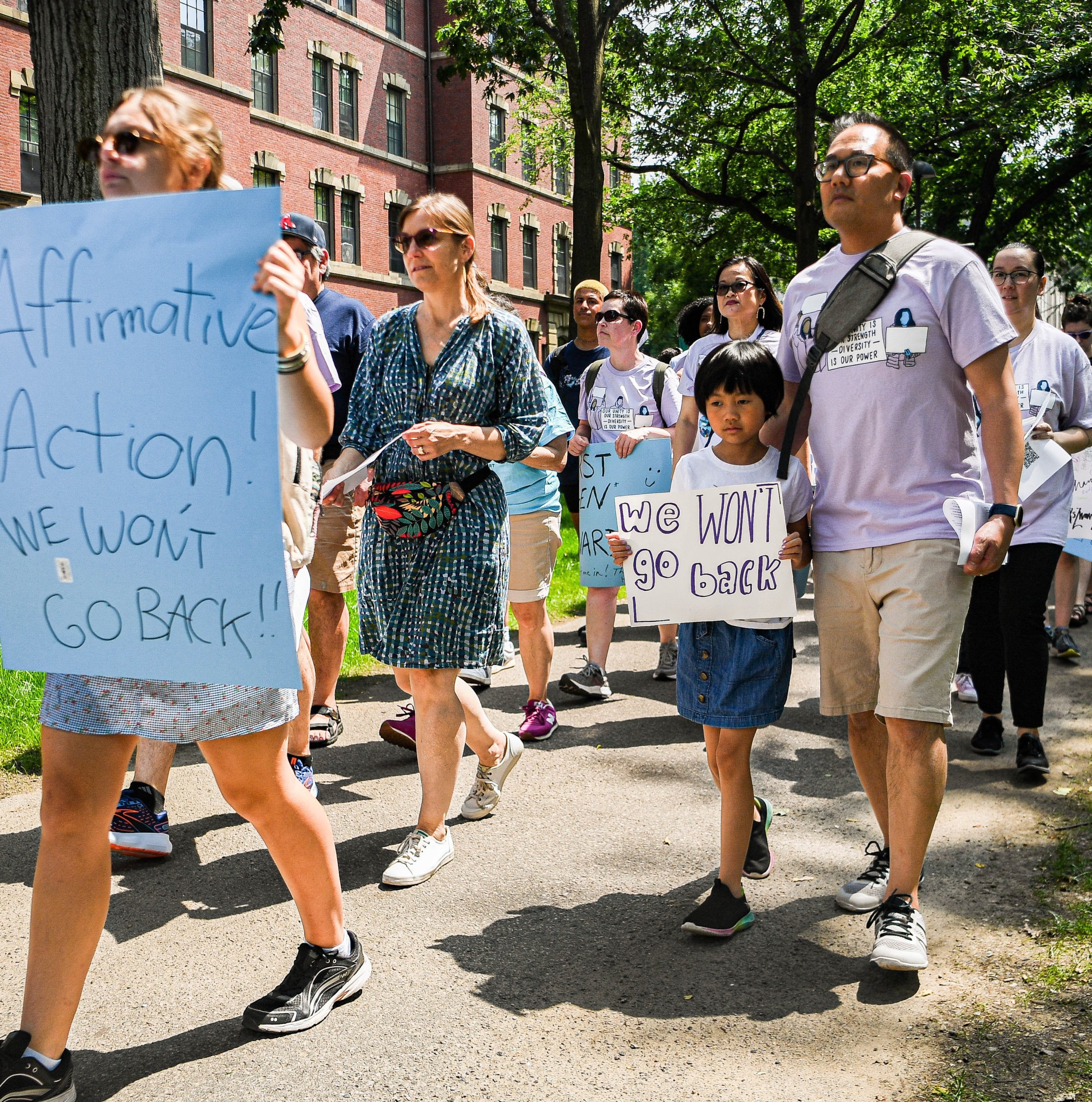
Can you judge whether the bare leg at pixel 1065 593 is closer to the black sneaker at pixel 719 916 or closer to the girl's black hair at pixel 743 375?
the girl's black hair at pixel 743 375

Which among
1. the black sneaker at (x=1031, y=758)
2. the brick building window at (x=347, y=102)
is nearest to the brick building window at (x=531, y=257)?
the brick building window at (x=347, y=102)

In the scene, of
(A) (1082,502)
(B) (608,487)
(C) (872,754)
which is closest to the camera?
(C) (872,754)

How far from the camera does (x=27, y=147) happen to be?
23031 mm

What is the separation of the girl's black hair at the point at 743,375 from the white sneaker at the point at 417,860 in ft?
5.58

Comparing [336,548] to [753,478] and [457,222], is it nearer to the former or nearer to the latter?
[457,222]

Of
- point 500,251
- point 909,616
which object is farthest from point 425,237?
point 500,251

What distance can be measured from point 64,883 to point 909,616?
2.24 meters

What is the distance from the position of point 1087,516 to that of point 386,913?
456 cm

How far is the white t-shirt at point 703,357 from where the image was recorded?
5.59 metres

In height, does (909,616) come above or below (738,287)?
below

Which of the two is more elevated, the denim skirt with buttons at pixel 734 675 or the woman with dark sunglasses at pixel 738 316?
the woman with dark sunglasses at pixel 738 316

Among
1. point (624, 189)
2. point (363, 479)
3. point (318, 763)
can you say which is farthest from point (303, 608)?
point (624, 189)

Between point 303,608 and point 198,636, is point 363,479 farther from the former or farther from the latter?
point 198,636

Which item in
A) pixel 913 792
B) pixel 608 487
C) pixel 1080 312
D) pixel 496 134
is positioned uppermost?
pixel 496 134
